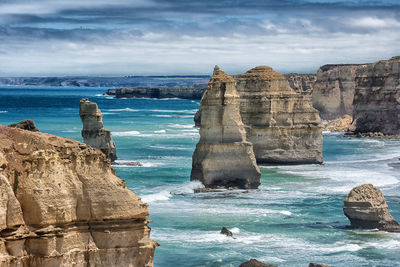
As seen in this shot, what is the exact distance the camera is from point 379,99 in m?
91.5

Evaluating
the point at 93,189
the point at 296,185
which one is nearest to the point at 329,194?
the point at 296,185

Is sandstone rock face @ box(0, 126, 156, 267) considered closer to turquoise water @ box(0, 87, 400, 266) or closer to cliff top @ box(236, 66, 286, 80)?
turquoise water @ box(0, 87, 400, 266)

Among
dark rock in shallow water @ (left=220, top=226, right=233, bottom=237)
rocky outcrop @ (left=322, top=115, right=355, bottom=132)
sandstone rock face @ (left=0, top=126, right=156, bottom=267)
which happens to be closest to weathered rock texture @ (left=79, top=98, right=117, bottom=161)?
dark rock in shallow water @ (left=220, top=226, right=233, bottom=237)

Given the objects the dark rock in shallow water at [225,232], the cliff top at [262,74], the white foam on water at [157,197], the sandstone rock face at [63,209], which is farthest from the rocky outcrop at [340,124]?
the sandstone rock face at [63,209]

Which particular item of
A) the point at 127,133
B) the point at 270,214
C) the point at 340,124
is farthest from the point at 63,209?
the point at 340,124

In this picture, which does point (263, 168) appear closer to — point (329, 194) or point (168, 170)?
point (168, 170)

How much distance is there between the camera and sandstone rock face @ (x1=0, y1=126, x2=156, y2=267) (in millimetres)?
12953

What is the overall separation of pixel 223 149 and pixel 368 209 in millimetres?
12169

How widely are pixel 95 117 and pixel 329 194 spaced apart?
51.7 ft

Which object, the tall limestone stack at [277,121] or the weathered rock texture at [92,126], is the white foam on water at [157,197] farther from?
the tall limestone stack at [277,121]

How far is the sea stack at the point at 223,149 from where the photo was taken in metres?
42.0

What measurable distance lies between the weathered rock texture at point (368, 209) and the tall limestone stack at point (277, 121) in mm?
23252

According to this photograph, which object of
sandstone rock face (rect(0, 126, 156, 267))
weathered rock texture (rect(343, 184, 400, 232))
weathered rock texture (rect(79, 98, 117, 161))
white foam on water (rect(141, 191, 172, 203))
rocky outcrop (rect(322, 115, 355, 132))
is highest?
sandstone rock face (rect(0, 126, 156, 267))

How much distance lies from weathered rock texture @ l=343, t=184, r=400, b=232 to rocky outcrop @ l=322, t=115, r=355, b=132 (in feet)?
203
